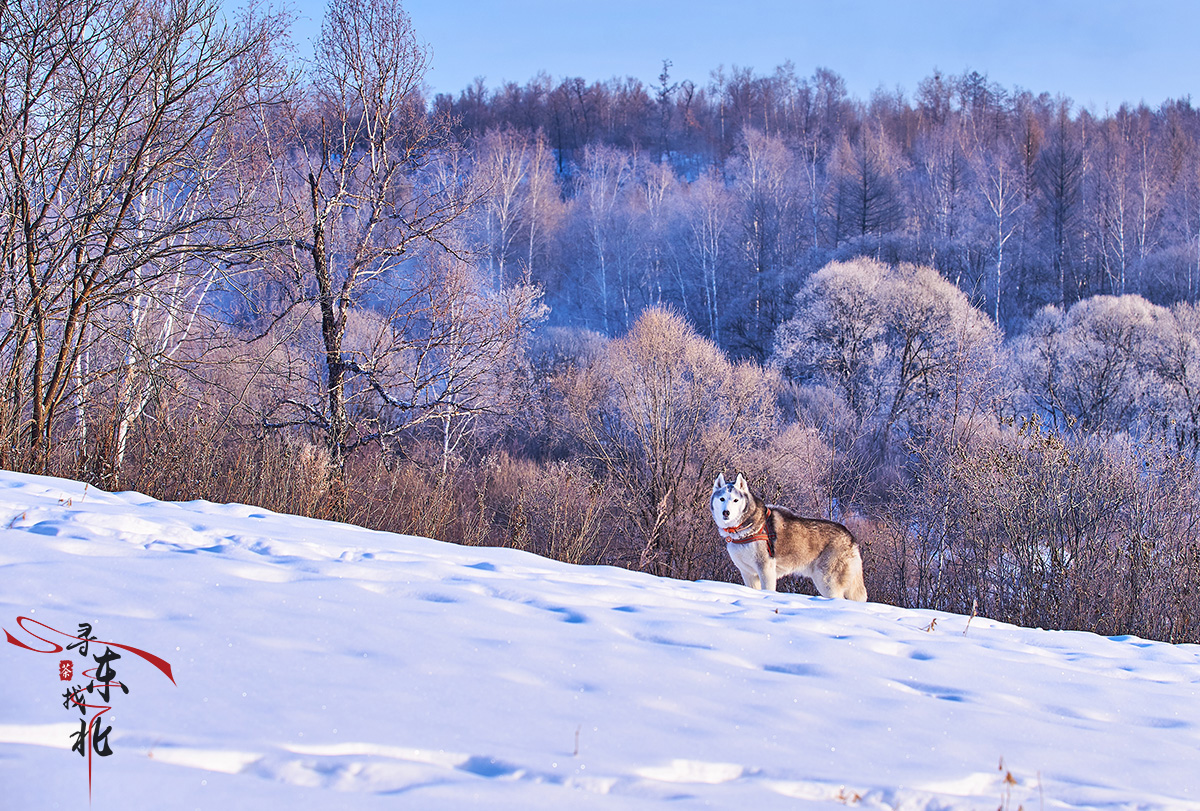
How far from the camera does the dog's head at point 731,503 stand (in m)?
8.30

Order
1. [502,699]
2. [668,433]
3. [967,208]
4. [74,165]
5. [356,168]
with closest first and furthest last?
[502,699], [74,165], [356,168], [668,433], [967,208]

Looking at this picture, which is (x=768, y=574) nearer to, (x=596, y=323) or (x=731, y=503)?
(x=731, y=503)

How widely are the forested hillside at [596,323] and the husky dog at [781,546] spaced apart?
3656mm

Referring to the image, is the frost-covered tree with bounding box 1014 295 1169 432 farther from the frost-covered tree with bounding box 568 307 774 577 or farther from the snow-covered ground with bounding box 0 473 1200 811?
the snow-covered ground with bounding box 0 473 1200 811

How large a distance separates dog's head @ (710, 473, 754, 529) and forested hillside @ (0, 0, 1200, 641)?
137 inches

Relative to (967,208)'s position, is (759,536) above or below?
below

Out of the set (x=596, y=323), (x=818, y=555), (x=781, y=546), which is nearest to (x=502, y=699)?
(x=781, y=546)

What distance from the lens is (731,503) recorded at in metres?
8.30

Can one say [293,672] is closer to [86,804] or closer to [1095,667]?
[86,804]

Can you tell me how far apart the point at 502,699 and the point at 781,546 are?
245 inches

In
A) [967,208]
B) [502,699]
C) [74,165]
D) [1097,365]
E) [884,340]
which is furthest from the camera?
[967,208]

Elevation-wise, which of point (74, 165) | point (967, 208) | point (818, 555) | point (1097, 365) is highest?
point (967, 208)

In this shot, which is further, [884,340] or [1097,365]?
[884,340]

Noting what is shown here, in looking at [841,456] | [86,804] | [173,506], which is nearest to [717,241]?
[841,456]
